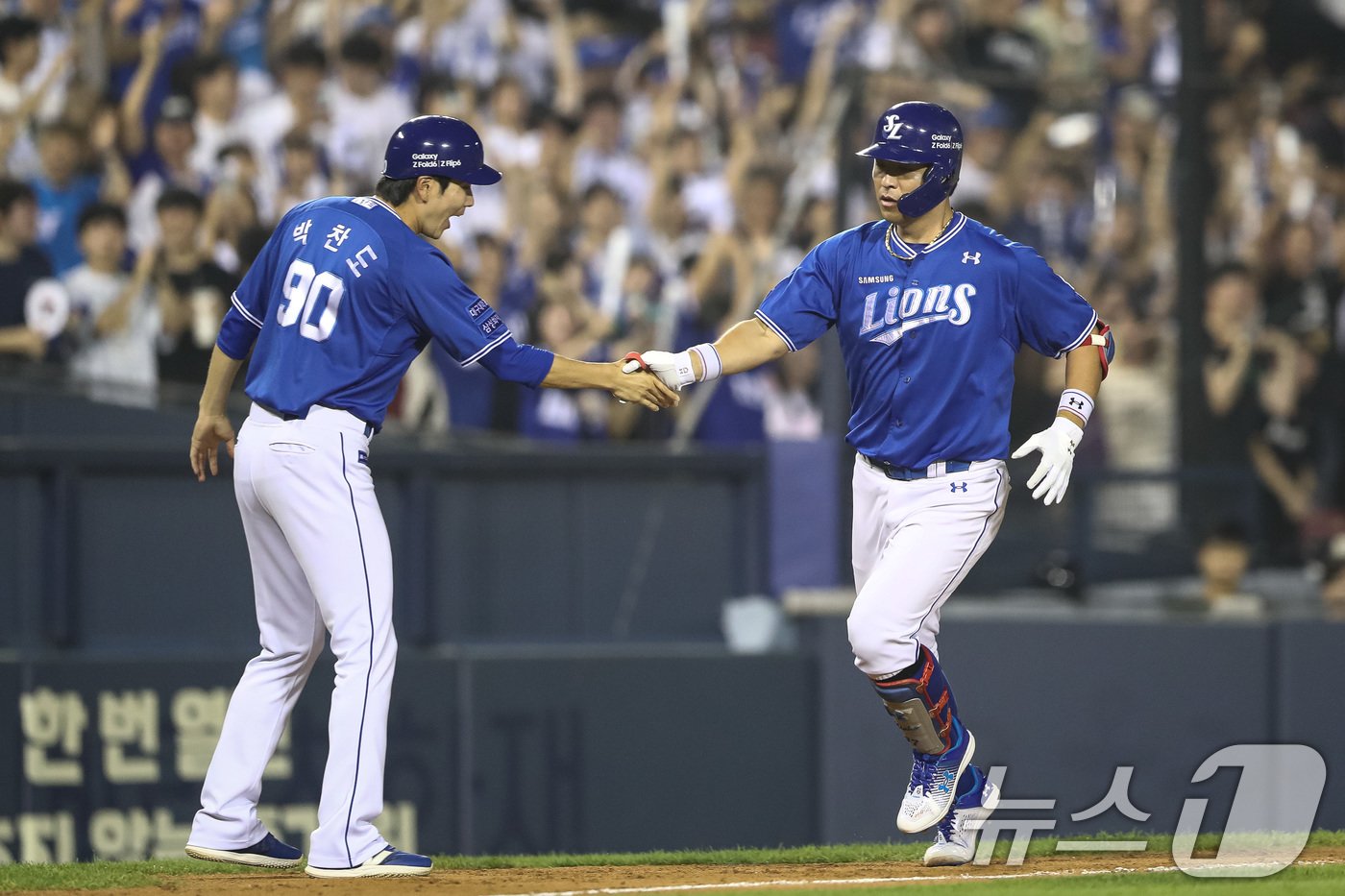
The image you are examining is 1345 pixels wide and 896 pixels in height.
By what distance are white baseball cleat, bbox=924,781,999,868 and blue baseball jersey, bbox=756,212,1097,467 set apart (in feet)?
3.77

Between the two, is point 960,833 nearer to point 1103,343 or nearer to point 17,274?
point 1103,343

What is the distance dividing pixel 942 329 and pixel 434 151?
5.67 ft

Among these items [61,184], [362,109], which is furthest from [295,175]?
[61,184]

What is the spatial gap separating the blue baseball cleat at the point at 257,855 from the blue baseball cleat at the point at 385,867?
0.98 feet

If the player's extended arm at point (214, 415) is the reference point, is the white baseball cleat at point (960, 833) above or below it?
below

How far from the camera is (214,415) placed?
20.7 feet

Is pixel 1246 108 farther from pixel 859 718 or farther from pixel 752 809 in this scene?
pixel 752 809

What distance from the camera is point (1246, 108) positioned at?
35.7ft

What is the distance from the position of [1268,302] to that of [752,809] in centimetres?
413

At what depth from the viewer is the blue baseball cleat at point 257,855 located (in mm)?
5930

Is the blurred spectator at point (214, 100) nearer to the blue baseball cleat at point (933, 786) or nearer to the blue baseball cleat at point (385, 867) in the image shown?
the blue baseball cleat at point (385, 867)

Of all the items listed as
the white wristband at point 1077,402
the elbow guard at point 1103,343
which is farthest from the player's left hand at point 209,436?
the elbow guard at point 1103,343

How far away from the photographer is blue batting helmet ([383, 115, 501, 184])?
595cm

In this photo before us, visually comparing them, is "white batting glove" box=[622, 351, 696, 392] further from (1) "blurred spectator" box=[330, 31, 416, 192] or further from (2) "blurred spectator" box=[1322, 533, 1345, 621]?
(1) "blurred spectator" box=[330, 31, 416, 192]
